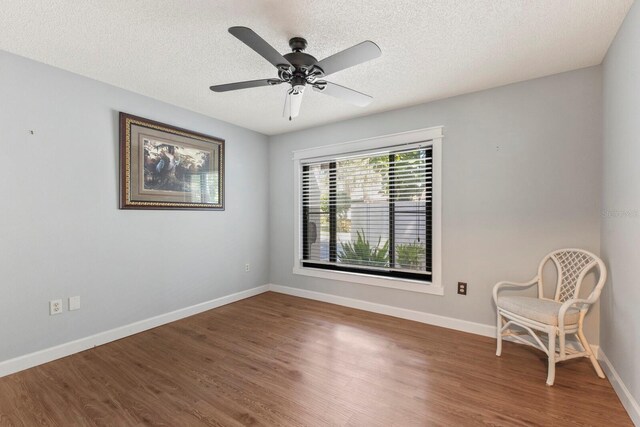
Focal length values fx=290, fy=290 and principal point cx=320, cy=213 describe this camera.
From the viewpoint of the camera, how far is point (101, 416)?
5.60ft

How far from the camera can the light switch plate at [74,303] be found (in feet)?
8.11

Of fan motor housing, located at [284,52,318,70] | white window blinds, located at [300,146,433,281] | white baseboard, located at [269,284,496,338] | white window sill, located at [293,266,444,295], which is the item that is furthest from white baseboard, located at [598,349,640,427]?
fan motor housing, located at [284,52,318,70]

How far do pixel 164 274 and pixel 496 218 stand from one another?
3.45 metres

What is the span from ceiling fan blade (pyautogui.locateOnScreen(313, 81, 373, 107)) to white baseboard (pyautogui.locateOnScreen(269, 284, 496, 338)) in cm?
229

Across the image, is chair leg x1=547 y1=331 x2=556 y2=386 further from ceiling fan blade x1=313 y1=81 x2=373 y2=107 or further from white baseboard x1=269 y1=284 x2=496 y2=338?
ceiling fan blade x1=313 y1=81 x2=373 y2=107

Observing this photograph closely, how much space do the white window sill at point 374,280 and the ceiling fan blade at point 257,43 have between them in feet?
8.23

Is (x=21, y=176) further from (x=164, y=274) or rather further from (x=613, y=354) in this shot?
(x=613, y=354)

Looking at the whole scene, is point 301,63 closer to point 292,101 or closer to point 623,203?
point 292,101

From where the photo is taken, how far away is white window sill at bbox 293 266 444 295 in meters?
3.11

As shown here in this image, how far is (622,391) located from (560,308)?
0.53 m

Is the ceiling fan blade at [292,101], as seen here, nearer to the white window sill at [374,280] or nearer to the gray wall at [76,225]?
the gray wall at [76,225]

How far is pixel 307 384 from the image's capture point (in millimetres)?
2016

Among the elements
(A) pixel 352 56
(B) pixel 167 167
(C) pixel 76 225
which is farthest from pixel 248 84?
(C) pixel 76 225

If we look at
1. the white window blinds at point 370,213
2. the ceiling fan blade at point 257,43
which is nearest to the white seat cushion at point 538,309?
the white window blinds at point 370,213
